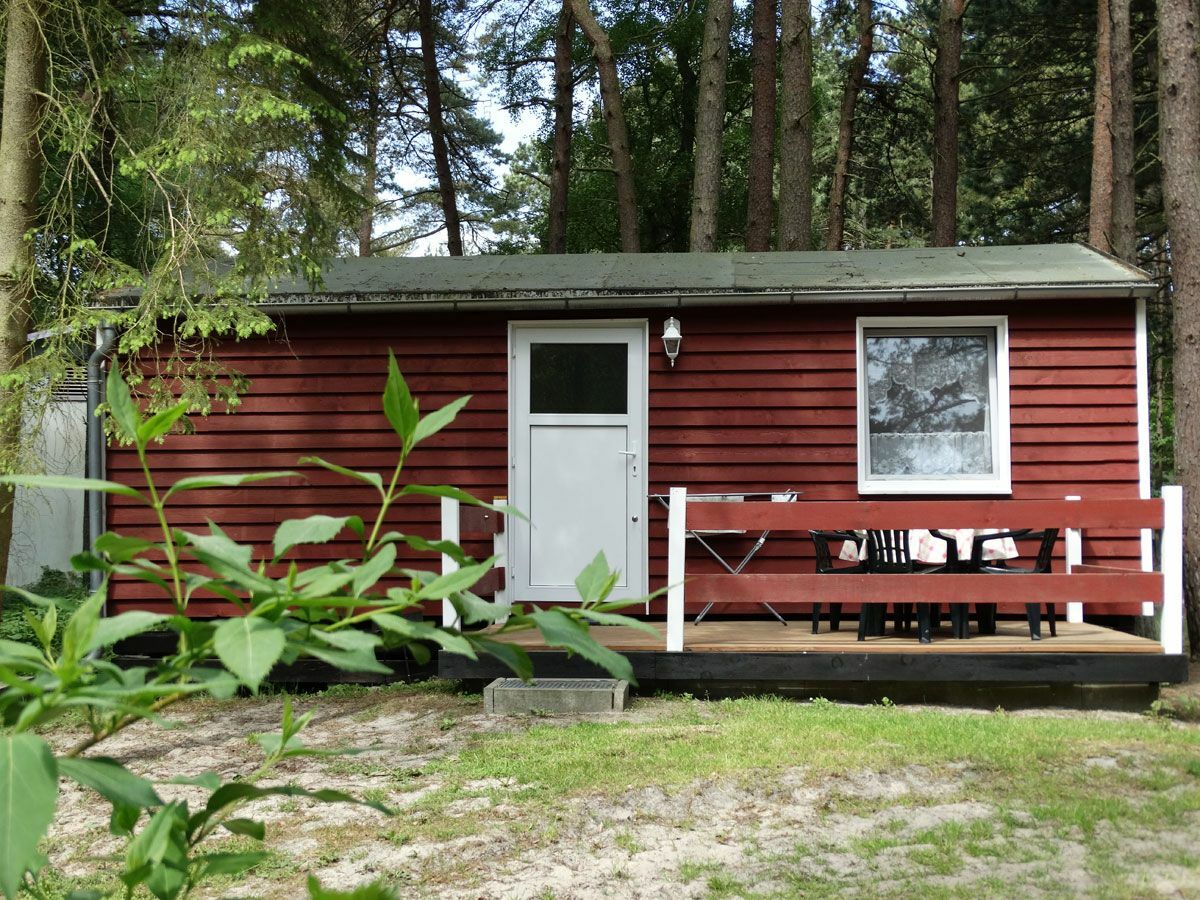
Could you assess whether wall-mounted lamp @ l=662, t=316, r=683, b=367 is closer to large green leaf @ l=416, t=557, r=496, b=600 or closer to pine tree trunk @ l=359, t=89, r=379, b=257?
large green leaf @ l=416, t=557, r=496, b=600

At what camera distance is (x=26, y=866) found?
0.60m

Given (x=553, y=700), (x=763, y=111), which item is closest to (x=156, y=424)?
(x=553, y=700)

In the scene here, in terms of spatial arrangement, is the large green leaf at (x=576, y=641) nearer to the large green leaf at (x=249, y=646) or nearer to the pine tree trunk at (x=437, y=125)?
the large green leaf at (x=249, y=646)

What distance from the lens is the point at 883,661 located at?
585cm

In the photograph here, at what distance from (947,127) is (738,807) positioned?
13719 mm

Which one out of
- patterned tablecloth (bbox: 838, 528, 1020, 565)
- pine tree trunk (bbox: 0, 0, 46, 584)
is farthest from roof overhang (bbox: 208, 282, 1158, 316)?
patterned tablecloth (bbox: 838, 528, 1020, 565)

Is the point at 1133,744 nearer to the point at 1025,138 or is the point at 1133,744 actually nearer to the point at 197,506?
the point at 197,506

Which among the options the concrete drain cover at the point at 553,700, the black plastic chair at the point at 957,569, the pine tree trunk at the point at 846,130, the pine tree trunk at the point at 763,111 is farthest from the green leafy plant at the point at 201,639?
the pine tree trunk at the point at 846,130

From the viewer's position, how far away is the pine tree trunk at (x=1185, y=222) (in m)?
7.55

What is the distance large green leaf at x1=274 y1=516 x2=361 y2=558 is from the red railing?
4.92 meters

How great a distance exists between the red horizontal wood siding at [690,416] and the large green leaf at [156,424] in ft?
21.4

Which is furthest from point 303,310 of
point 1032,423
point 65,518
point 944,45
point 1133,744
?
point 944,45

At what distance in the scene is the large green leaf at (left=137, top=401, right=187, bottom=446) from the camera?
0.78 metres

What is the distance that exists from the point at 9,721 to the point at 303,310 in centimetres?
703
